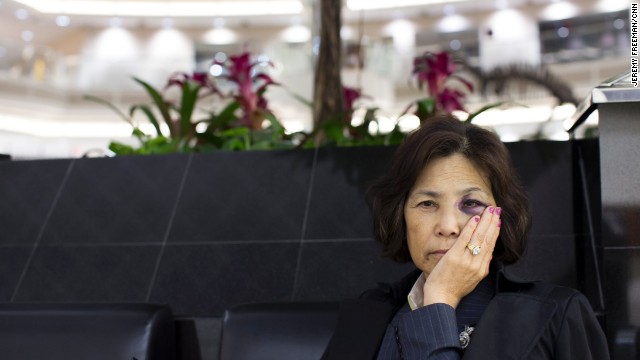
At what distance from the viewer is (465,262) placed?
1519mm

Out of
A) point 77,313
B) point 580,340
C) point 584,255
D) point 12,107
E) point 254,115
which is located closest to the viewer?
point 580,340

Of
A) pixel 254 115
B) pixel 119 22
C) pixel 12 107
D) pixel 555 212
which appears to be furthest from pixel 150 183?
pixel 119 22

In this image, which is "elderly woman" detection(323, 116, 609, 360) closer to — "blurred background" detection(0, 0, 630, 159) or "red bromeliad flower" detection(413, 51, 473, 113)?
"red bromeliad flower" detection(413, 51, 473, 113)

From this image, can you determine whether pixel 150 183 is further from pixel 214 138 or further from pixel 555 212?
pixel 555 212

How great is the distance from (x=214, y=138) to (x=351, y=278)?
3.61 feet

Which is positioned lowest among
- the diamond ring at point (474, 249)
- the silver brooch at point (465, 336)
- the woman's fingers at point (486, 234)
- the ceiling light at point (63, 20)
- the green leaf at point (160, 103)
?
the silver brooch at point (465, 336)

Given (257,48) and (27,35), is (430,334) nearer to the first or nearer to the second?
(257,48)

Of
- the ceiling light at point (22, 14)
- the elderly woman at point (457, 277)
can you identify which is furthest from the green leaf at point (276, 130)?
the ceiling light at point (22, 14)

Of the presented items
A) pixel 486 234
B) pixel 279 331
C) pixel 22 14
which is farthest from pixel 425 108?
pixel 22 14

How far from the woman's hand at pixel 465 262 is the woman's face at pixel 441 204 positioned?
2.1 inches

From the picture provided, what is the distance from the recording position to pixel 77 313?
204 cm

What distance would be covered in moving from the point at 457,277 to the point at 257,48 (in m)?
17.5

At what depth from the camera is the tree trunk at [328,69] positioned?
3.55 meters

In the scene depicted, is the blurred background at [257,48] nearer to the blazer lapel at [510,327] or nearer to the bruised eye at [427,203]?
the bruised eye at [427,203]
